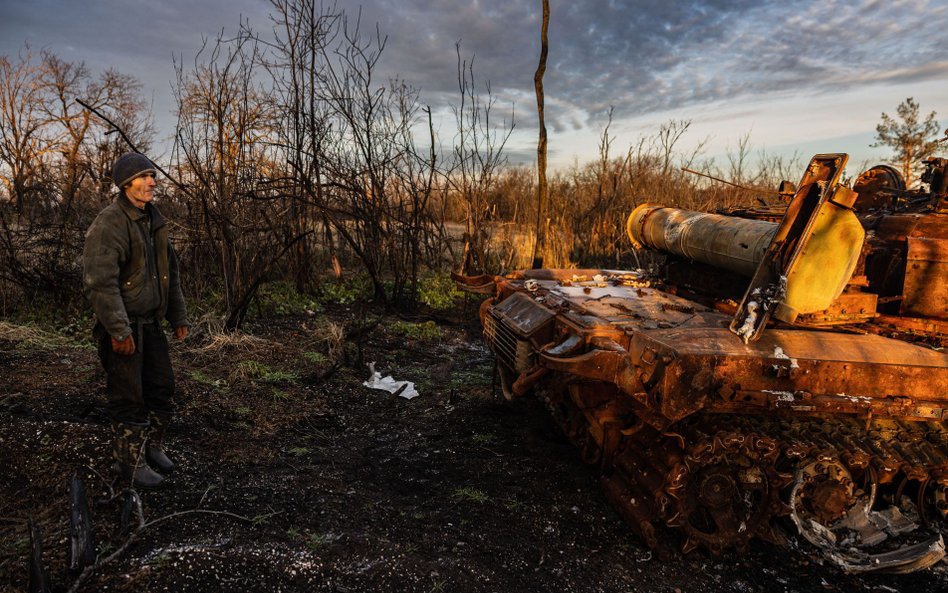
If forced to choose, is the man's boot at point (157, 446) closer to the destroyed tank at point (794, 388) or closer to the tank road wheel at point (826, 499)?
the destroyed tank at point (794, 388)

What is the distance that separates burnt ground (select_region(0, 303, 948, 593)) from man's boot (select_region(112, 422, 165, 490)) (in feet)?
0.39

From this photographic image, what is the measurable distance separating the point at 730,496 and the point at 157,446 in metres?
3.76

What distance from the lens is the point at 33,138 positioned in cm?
1542

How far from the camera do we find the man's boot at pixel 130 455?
3609 mm

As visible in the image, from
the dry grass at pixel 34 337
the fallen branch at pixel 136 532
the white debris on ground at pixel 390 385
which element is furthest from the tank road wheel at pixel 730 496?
the dry grass at pixel 34 337

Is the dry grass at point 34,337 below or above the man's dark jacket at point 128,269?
below

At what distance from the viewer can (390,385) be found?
6.53 metres

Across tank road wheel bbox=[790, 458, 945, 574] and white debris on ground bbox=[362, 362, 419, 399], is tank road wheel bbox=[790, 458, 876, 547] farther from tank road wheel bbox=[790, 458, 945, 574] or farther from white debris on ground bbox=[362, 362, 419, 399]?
white debris on ground bbox=[362, 362, 419, 399]

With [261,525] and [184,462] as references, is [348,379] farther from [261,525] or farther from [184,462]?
[261,525]

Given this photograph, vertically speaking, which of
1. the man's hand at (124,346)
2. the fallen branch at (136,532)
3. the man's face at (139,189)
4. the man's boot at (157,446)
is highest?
the man's face at (139,189)

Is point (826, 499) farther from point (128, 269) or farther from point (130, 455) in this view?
point (128, 269)

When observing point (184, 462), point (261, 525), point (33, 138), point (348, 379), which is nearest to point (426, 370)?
point (348, 379)

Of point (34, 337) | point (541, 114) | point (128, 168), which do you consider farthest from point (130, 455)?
point (541, 114)

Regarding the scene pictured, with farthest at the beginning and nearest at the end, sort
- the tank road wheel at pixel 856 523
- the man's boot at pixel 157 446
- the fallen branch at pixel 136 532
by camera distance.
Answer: the man's boot at pixel 157 446
the tank road wheel at pixel 856 523
the fallen branch at pixel 136 532
